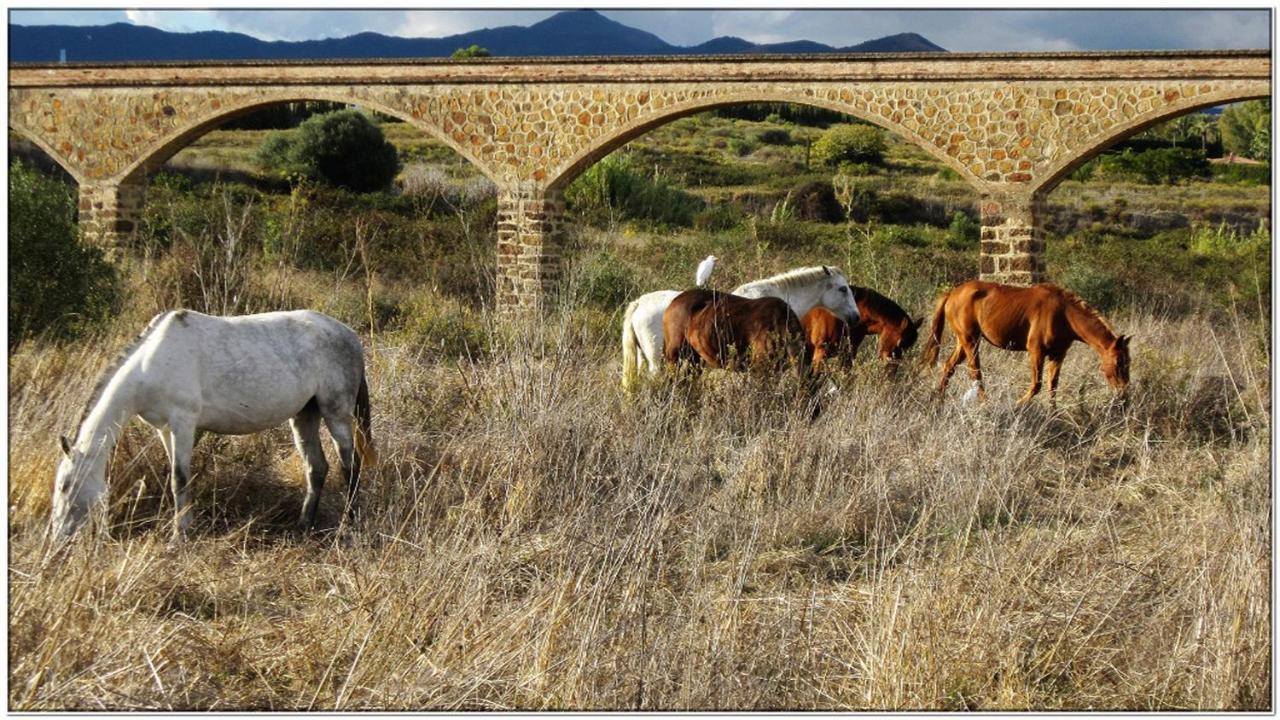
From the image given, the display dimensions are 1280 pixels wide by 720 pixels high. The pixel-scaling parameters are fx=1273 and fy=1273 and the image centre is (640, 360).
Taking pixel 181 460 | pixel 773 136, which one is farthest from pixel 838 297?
pixel 773 136

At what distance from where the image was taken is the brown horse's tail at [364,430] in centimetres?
574

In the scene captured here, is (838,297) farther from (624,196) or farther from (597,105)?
(624,196)

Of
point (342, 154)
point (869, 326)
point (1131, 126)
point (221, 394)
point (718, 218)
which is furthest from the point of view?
point (342, 154)

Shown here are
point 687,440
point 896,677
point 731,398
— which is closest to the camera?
point 896,677

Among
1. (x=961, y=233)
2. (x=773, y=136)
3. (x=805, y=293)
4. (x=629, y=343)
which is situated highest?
(x=773, y=136)

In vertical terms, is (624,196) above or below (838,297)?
above

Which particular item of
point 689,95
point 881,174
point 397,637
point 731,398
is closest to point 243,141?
point 881,174

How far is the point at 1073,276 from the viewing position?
60.5ft

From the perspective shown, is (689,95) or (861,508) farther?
(689,95)

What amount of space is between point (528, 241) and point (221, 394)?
11.8m

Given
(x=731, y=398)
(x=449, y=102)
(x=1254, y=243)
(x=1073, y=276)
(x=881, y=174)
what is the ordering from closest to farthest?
(x=731, y=398), (x=449, y=102), (x=1073, y=276), (x=1254, y=243), (x=881, y=174)

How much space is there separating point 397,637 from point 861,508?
2551 mm

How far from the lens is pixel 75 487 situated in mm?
4535

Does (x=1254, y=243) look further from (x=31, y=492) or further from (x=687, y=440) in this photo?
(x=31, y=492)
